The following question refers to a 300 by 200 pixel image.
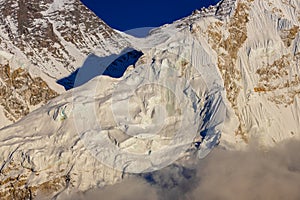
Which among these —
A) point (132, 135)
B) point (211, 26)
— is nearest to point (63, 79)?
point (211, 26)

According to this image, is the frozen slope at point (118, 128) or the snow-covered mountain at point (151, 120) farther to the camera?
the snow-covered mountain at point (151, 120)

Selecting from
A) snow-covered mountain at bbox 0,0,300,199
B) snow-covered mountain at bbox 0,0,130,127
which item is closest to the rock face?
snow-covered mountain at bbox 0,0,130,127

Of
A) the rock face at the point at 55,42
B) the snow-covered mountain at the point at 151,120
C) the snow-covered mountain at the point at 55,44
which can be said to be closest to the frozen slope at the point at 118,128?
the snow-covered mountain at the point at 151,120

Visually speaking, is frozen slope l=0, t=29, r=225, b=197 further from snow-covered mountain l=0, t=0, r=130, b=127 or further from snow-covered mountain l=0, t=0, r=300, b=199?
snow-covered mountain l=0, t=0, r=130, b=127

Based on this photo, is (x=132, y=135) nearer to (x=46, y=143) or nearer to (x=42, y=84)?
(x=46, y=143)

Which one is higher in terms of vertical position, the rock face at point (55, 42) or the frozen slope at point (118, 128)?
the rock face at point (55, 42)

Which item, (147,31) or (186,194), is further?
(147,31)

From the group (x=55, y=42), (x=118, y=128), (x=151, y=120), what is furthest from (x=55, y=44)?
(x=118, y=128)

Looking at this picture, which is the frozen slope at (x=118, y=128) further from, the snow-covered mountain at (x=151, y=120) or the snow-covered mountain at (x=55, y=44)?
the snow-covered mountain at (x=55, y=44)

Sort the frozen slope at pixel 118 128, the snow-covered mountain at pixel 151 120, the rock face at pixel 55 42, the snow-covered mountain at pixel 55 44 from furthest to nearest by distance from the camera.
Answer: the rock face at pixel 55 42 → the snow-covered mountain at pixel 55 44 → the snow-covered mountain at pixel 151 120 → the frozen slope at pixel 118 128
